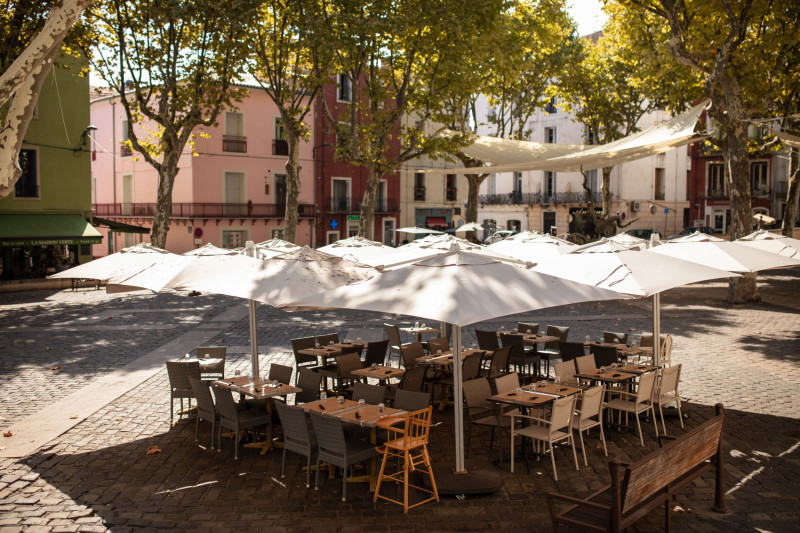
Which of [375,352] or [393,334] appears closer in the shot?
[375,352]

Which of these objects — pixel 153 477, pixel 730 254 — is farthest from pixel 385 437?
pixel 730 254

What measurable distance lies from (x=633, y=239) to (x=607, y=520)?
840 centimetres

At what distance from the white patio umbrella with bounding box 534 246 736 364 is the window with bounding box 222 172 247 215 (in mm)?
31798

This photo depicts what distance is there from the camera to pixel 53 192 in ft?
94.7

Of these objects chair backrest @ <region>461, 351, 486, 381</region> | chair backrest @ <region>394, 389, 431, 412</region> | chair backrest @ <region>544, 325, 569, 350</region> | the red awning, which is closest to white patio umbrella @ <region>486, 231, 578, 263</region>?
chair backrest @ <region>544, 325, 569, 350</region>

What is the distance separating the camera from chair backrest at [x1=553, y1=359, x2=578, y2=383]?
9547mm

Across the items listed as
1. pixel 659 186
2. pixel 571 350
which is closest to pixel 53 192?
pixel 571 350

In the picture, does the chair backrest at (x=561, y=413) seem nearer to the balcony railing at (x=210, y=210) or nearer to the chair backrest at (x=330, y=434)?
the chair backrest at (x=330, y=434)

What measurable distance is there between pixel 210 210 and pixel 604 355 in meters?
31.4

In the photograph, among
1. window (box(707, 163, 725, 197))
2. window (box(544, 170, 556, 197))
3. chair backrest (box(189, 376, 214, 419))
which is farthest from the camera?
window (box(544, 170, 556, 197))

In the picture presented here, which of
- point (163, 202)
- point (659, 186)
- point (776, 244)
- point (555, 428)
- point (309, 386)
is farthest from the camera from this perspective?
point (659, 186)

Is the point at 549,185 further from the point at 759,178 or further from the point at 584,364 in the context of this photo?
the point at 584,364

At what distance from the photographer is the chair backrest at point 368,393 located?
8.61 metres

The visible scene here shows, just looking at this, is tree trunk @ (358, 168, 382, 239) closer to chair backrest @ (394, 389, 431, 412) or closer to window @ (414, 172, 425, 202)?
chair backrest @ (394, 389, 431, 412)
